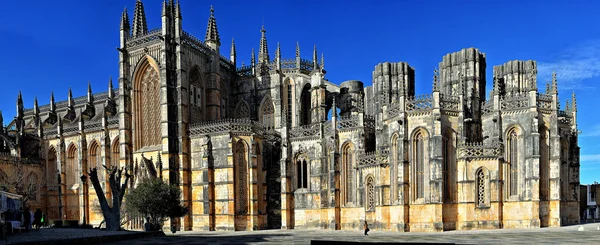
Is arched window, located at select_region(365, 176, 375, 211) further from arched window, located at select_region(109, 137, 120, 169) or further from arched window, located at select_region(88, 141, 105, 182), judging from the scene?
arched window, located at select_region(88, 141, 105, 182)

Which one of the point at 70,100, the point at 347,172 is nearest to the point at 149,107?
the point at 70,100

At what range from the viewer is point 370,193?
1778 inches

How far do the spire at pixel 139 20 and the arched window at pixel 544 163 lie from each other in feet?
137

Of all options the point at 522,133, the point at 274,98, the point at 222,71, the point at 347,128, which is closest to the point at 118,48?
the point at 222,71

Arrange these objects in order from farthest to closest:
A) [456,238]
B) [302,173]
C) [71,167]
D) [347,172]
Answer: [71,167] → [302,173] → [347,172] → [456,238]

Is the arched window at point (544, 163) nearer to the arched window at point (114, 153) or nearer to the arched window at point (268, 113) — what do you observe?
the arched window at point (268, 113)

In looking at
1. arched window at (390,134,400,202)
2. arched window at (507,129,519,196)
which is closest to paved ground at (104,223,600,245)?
arched window at (507,129,519,196)

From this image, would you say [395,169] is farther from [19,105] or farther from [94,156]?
[19,105]

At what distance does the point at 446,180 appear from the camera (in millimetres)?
40719

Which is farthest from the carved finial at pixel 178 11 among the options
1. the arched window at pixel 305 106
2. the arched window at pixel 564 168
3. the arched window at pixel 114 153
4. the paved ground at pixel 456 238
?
the arched window at pixel 564 168

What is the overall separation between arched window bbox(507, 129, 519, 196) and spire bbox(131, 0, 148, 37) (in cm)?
3958

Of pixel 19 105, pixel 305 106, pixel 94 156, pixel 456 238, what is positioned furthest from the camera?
pixel 19 105

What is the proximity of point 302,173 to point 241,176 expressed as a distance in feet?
19.2

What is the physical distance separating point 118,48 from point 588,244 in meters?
47.5
